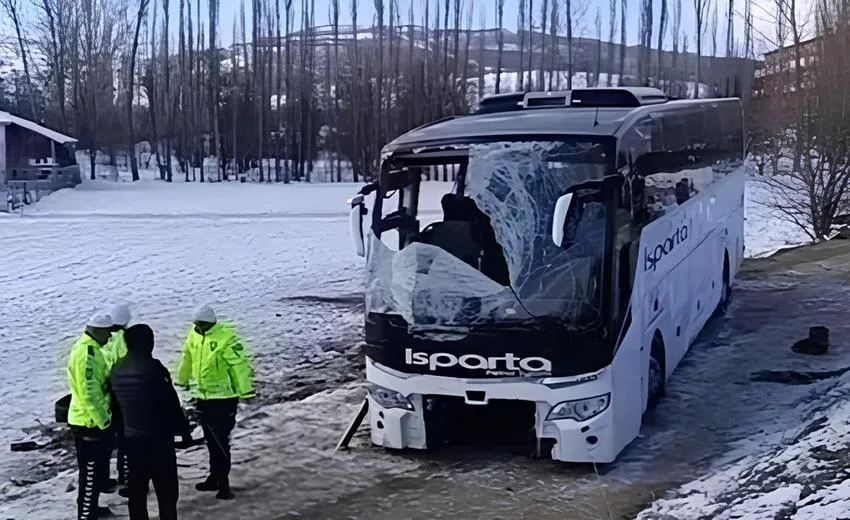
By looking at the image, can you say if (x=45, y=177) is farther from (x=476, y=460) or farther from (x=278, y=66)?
(x=476, y=460)

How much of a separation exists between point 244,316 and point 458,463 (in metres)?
10.1

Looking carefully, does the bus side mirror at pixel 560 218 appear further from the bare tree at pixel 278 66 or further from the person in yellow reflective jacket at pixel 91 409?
the bare tree at pixel 278 66

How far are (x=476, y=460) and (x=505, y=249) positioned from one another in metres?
2.17

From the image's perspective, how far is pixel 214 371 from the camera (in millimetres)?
8406

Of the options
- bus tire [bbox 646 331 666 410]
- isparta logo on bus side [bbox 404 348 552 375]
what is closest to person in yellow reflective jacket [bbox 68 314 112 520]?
isparta logo on bus side [bbox 404 348 552 375]

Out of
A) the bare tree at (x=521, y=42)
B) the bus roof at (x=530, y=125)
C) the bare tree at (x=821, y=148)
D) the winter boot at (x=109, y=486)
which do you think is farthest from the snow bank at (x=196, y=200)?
the winter boot at (x=109, y=486)

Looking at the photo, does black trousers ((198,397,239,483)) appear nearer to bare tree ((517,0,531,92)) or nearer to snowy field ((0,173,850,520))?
snowy field ((0,173,850,520))

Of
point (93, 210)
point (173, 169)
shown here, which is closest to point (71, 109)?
point (173, 169)

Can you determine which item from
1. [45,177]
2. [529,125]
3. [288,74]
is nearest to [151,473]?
[529,125]

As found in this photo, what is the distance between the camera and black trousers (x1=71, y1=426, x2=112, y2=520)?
311 inches

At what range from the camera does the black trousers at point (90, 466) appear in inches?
311

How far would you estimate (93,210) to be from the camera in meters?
41.3

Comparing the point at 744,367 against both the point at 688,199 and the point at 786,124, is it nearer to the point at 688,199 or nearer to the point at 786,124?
the point at 688,199

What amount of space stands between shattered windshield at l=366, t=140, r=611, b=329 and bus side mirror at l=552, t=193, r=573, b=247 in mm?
160
